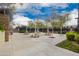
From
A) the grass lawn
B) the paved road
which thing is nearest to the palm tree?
the paved road

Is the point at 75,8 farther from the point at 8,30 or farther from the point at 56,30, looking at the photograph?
the point at 8,30

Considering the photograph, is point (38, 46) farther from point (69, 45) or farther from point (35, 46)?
point (69, 45)

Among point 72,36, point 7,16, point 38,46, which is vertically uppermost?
point 7,16

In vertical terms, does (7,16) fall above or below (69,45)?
above

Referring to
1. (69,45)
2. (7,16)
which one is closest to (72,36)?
(69,45)

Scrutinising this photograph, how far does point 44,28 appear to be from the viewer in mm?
2650

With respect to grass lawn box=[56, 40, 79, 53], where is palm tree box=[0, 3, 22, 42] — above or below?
above

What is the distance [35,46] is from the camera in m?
2.66

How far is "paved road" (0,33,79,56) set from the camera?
2633 mm

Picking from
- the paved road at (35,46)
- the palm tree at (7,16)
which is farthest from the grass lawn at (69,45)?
the palm tree at (7,16)

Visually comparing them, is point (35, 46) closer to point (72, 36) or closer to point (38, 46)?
point (38, 46)

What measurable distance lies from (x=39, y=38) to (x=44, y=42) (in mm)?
66

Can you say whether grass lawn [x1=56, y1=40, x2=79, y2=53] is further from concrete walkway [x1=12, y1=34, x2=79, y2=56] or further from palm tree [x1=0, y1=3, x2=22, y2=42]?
palm tree [x1=0, y1=3, x2=22, y2=42]

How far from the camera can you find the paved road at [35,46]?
2633mm
